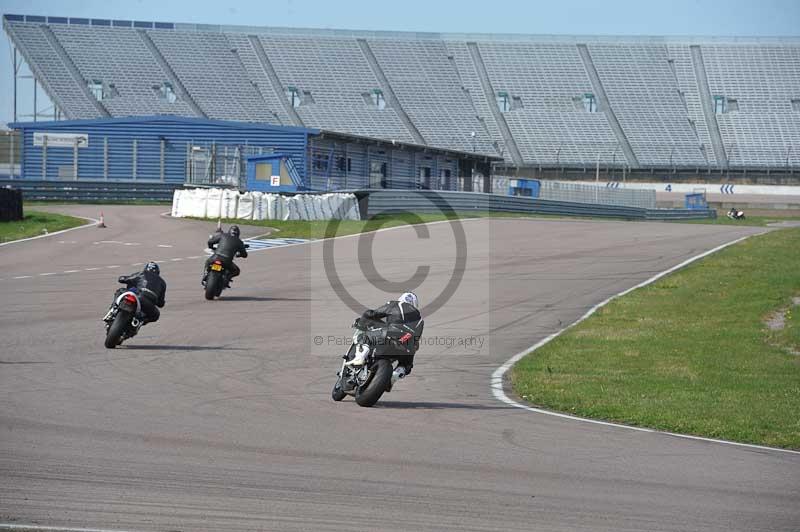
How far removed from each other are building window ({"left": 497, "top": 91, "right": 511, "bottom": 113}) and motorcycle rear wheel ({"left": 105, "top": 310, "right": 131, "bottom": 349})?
63.1 meters

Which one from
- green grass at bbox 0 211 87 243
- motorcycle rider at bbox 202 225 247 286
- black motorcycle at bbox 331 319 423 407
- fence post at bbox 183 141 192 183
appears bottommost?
black motorcycle at bbox 331 319 423 407

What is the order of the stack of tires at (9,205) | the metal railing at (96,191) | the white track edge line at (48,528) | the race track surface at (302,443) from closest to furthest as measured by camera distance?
the white track edge line at (48,528) < the race track surface at (302,443) < the stack of tires at (9,205) < the metal railing at (96,191)

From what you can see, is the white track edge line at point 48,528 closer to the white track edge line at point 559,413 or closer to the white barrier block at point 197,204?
the white track edge line at point 559,413

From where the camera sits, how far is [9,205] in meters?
33.8

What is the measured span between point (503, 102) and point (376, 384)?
66704 mm

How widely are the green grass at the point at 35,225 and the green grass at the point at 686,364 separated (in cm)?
1879

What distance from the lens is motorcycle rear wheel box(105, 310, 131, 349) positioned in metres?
14.1

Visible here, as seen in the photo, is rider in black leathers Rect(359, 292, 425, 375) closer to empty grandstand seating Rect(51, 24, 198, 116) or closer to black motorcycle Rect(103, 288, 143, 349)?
black motorcycle Rect(103, 288, 143, 349)

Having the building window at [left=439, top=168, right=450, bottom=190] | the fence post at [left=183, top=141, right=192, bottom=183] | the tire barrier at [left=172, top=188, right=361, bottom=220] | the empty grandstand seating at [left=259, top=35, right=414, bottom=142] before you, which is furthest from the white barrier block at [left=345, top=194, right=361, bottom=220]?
the empty grandstand seating at [left=259, top=35, right=414, bottom=142]

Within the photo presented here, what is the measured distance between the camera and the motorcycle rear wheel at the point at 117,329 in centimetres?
1405

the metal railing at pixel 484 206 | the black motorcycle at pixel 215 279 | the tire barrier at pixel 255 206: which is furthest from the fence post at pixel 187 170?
the black motorcycle at pixel 215 279

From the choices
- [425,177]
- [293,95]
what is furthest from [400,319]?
[293,95]

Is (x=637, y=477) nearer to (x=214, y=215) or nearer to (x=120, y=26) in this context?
(x=214, y=215)

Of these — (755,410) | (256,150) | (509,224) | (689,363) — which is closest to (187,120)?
(256,150)
